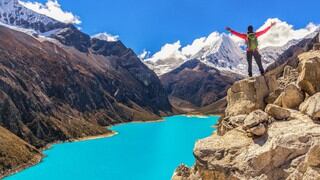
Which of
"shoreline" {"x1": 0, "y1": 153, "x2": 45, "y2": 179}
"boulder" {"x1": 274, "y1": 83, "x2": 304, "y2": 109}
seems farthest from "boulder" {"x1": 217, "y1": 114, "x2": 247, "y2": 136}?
Answer: "shoreline" {"x1": 0, "y1": 153, "x2": 45, "y2": 179}

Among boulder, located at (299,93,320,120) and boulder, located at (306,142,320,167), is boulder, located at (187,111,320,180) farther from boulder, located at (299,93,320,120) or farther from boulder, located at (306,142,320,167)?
boulder, located at (299,93,320,120)

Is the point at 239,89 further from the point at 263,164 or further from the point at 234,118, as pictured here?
the point at 263,164

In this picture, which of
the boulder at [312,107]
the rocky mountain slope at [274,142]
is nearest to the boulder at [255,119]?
the rocky mountain slope at [274,142]

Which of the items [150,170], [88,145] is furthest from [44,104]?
[150,170]

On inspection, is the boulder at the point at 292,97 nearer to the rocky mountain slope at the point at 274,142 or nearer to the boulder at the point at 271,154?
the rocky mountain slope at the point at 274,142

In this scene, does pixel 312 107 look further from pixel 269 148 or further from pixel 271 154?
pixel 271 154
